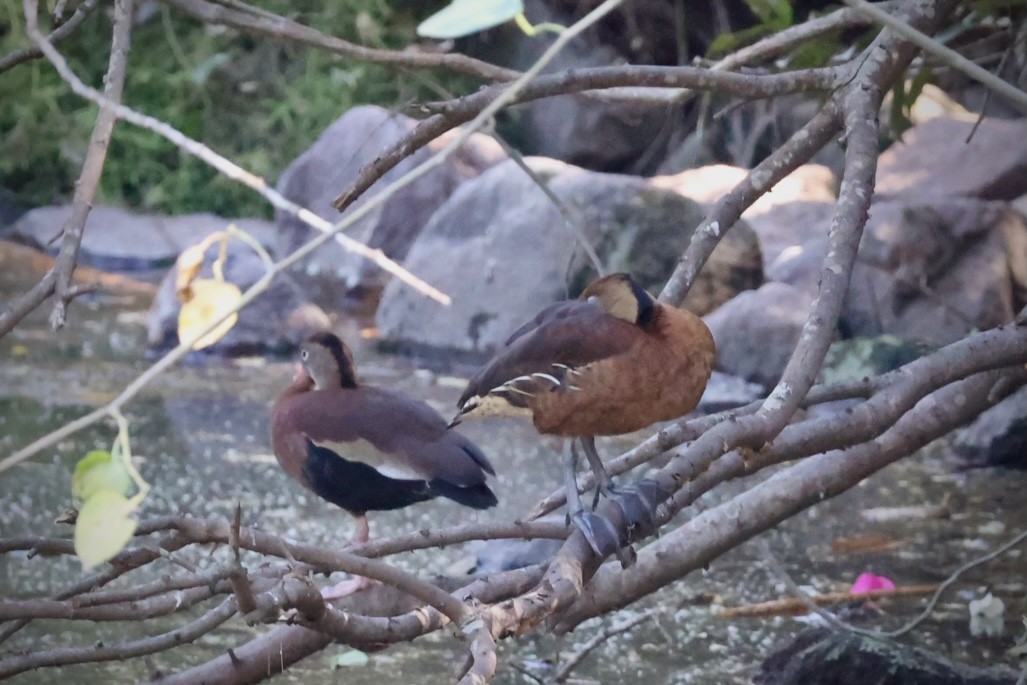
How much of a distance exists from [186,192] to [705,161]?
164 inches

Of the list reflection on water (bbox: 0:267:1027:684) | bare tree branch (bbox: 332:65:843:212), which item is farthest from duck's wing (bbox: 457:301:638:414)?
reflection on water (bbox: 0:267:1027:684)

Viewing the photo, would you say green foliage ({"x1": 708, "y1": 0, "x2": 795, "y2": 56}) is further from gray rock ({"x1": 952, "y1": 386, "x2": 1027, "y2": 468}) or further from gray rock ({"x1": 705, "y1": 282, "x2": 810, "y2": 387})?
gray rock ({"x1": 705, "y1": 282, "x2": 810, "y2": 387})

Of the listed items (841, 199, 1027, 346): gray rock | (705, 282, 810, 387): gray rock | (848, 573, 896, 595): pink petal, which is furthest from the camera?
(841, 199, 1027, 346): gray rock

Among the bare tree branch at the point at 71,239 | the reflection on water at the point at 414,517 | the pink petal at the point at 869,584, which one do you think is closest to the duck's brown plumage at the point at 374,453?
the reflection on water at the point at 414,517

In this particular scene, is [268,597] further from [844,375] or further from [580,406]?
[844,375]

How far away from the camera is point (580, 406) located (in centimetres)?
173

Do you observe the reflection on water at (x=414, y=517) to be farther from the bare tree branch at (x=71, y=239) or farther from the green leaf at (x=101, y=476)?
the green leaf at (x=101, y=476)

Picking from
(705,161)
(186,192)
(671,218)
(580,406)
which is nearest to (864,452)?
(580,406)

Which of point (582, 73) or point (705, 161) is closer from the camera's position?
point (582, 73)

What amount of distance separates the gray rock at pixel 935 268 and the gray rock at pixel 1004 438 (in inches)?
43.5

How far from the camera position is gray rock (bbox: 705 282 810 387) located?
545 centimetres

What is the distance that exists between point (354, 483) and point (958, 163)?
5903mm

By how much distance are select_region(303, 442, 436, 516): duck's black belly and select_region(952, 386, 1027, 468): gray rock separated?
242cm

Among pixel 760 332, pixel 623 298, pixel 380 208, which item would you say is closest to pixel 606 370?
pixel 623 298
